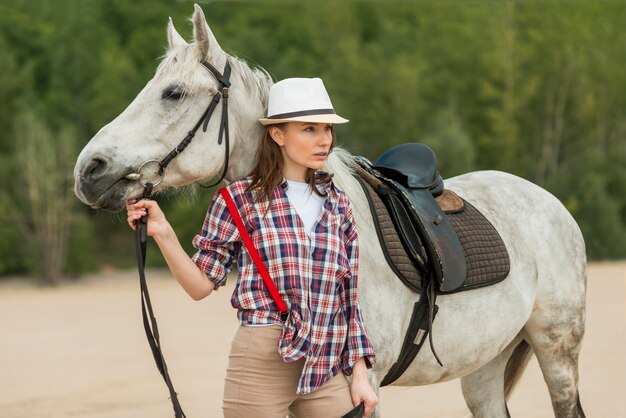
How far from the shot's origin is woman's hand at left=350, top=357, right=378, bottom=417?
2555 millimetres

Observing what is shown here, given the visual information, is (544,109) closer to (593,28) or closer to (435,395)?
(593,28)

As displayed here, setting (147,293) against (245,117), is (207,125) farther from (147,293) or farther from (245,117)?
(147,293)

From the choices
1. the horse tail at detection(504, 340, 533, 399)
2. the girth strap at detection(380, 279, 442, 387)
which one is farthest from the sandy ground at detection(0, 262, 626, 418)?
the girth strap at detection(380, 279, 442, 387)

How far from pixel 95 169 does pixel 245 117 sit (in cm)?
54

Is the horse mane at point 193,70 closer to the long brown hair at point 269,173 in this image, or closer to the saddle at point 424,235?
the long brown hair at point 269,173

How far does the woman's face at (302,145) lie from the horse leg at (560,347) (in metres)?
1.66

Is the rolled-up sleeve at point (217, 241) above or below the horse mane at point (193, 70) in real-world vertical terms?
below

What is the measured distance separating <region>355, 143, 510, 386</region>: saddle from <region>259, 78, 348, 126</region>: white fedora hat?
2.18ft

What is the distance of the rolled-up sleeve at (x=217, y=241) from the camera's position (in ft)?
8.39

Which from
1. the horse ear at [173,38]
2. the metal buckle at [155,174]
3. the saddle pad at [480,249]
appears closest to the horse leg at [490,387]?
the saddle pad at [480,249]

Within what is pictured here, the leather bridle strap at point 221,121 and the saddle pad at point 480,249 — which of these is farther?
the saddle pad at point 480,249

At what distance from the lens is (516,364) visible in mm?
4168

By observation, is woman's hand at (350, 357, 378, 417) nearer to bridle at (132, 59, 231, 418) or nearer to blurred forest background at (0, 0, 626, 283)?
bridle at (132, 59, 231, 418)

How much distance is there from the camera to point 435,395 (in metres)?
7.12
